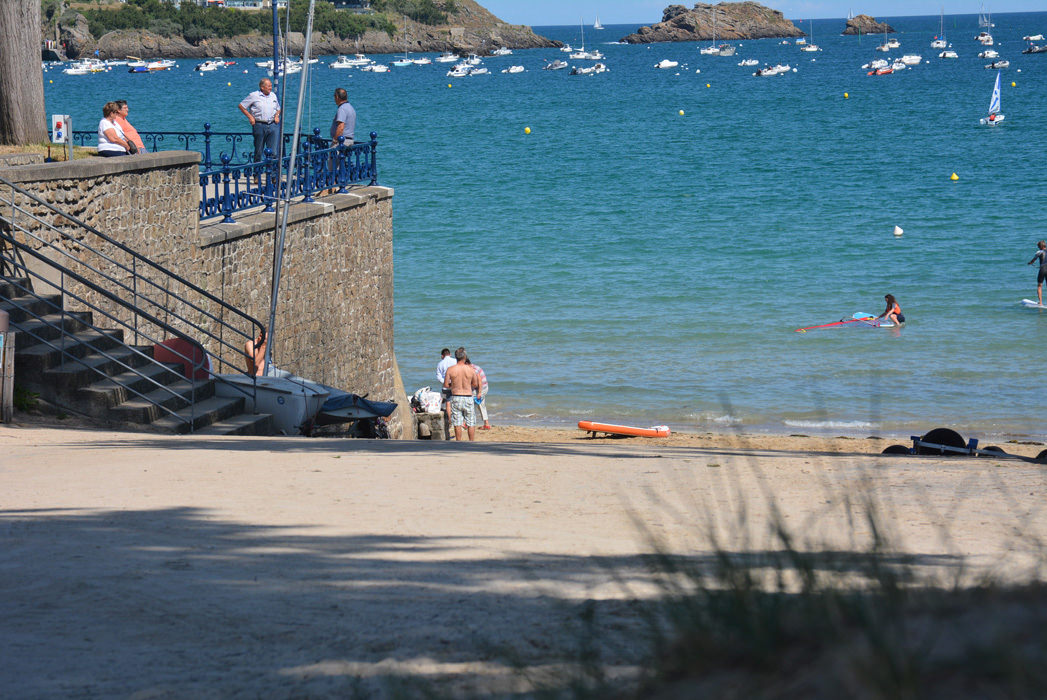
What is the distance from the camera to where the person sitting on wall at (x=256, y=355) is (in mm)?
12266

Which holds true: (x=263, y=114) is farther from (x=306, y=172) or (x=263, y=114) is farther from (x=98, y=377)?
(x=98, y=377)

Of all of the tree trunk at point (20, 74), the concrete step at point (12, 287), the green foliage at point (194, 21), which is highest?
the green foliage at point (194, 21)

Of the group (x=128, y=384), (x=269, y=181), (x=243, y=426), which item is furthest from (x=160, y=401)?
(x=269, y=181)

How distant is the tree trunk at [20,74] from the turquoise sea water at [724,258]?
8940mm

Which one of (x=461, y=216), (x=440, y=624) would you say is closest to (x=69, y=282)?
(x=440, y=624)

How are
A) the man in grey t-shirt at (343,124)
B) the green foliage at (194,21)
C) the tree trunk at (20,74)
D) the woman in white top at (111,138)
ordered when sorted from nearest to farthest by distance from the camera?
the woman in white top at (111,138)
the tree trunk at (20,74)
the man in grey t-shirt at (343,124)
the green foliage at (194,21)

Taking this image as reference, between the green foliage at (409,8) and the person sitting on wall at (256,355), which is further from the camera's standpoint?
the green foliage at (409,8)

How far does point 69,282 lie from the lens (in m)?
11.4

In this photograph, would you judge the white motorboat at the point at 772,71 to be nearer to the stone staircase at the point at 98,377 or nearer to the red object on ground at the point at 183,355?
the red object on ground at the point at 183,355

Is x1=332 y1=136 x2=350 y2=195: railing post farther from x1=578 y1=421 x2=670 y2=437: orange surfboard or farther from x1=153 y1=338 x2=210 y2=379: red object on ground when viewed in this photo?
x1=578 y1=421 x2=670 y2=437: orange surfboard

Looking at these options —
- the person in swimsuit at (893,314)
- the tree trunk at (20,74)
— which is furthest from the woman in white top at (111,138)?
the person in swimsuit at (893,314)

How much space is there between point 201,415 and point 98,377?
1007 millimetres

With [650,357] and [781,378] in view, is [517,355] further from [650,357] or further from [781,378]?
[781,378]

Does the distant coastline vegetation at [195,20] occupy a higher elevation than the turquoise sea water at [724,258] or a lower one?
higher
